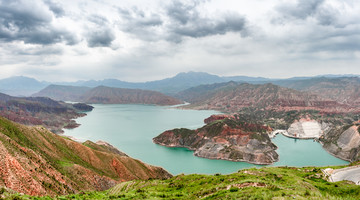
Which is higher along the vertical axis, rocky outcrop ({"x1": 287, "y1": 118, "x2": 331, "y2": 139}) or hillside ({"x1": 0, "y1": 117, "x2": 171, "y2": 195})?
hillside ({"x1": 0, "y1": 117, "x2": 171, "y2": 195})

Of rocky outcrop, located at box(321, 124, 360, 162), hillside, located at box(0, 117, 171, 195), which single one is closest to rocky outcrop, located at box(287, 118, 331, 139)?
rocky outcrop, located at box(321, 124, 360, 162)

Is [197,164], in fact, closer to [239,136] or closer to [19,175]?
[239,136]

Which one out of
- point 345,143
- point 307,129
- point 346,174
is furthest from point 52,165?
point 307,129

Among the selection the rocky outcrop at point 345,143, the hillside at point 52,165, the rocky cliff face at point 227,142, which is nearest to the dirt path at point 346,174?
the hillside at point 52,165

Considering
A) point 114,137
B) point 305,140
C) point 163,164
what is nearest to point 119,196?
point 163,164

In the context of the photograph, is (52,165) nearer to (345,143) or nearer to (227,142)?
(227,142)

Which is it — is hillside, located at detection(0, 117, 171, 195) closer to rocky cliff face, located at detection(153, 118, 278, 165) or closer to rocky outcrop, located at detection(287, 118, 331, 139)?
rocky cliff face, located at detection(153, 118, 278, 165)
